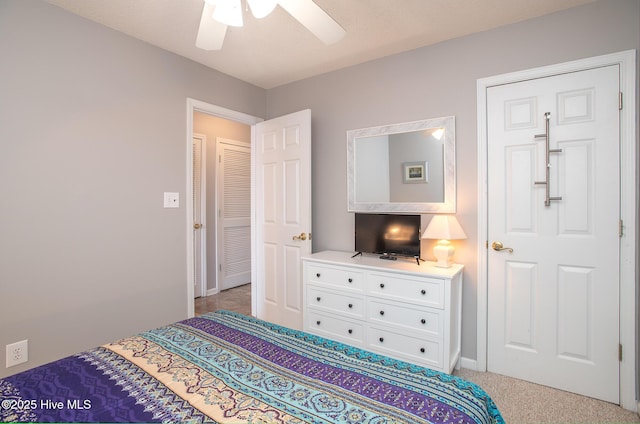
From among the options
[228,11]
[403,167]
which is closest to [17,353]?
[228,11]

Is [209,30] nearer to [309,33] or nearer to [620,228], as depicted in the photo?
[309,33]

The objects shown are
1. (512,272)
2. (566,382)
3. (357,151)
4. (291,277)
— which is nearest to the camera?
(566,382)

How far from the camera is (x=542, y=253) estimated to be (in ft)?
7.20

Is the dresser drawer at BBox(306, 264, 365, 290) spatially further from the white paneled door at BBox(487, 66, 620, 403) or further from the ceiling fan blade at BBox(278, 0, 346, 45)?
the ceiling fan blade at BBox(278, 0, 346, 45)

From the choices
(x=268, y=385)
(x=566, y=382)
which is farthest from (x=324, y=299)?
(x=566, y=382)

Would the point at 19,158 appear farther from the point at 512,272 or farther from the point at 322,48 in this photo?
the point at 512,272

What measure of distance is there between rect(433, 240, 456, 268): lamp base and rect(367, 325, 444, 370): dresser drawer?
55 centimetres

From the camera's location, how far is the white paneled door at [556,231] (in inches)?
78.6

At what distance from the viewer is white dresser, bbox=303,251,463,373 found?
214 centimetres

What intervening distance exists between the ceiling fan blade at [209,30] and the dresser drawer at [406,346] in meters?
2.16

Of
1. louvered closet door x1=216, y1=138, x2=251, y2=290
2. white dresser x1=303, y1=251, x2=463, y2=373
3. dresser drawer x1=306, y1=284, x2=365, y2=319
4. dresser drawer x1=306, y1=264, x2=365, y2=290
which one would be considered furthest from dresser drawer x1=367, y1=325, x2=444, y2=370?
louvered closet door x1=216, y1=138, x2=251, y2=290

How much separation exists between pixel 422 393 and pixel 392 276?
1270 mm

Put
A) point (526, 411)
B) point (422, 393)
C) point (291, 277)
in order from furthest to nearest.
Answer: point (291, 277) → point (526, 411) → point (422, 393)

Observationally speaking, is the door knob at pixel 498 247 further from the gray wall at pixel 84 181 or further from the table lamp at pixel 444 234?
the gray wall at pixel 84 181
